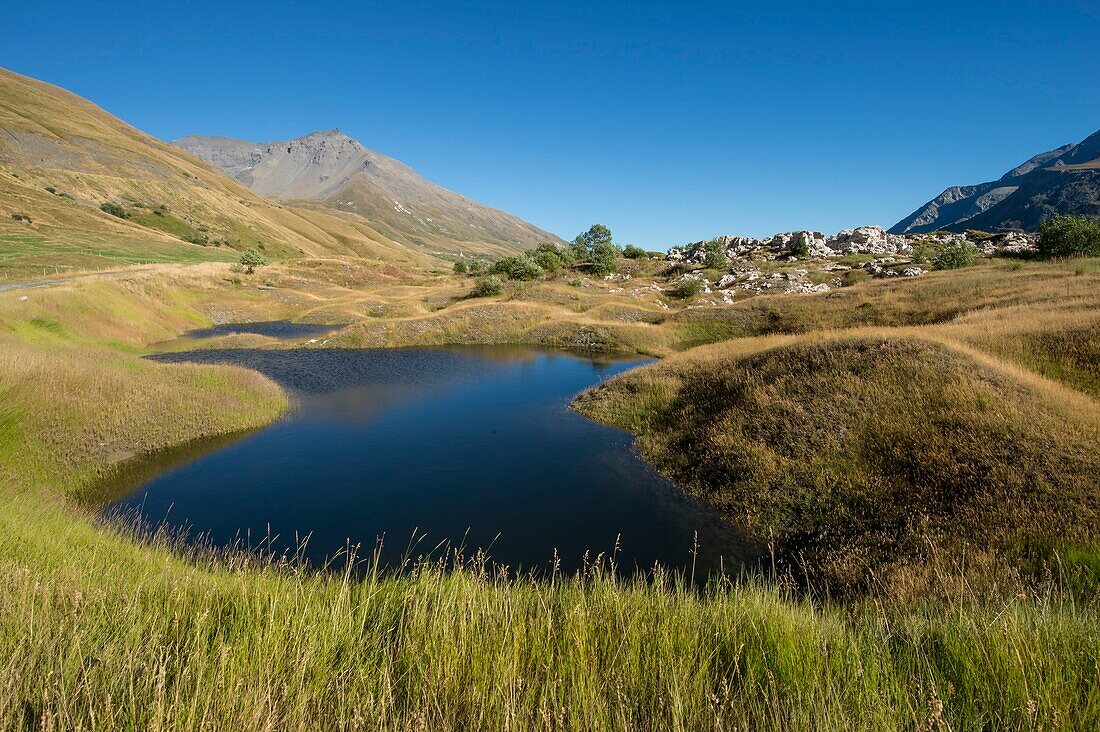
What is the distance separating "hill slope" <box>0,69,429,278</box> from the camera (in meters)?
71.2

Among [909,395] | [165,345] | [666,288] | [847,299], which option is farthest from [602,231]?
[909,395]

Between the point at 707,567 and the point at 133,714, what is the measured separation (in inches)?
385

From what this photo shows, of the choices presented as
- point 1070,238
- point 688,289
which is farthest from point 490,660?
point 1070,238

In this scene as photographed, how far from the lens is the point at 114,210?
113125 millimetres

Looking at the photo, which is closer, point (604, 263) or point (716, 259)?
point (716, 259)

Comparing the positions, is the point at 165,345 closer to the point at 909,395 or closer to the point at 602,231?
the point at 909,395

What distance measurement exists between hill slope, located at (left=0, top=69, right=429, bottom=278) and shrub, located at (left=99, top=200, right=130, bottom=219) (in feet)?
2.38

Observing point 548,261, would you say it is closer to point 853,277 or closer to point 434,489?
point 853,277

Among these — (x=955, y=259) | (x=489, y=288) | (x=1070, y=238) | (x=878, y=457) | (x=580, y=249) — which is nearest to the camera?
(x=878, y=457)

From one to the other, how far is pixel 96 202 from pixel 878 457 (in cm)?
17149

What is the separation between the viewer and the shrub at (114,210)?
112200mm

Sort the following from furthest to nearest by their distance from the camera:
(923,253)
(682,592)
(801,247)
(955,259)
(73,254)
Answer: (801,247) < (73,254) < (923,253) < (955,259) < (682,592)

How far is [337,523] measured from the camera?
37.6 ft

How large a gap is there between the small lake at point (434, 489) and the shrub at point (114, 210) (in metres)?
141
